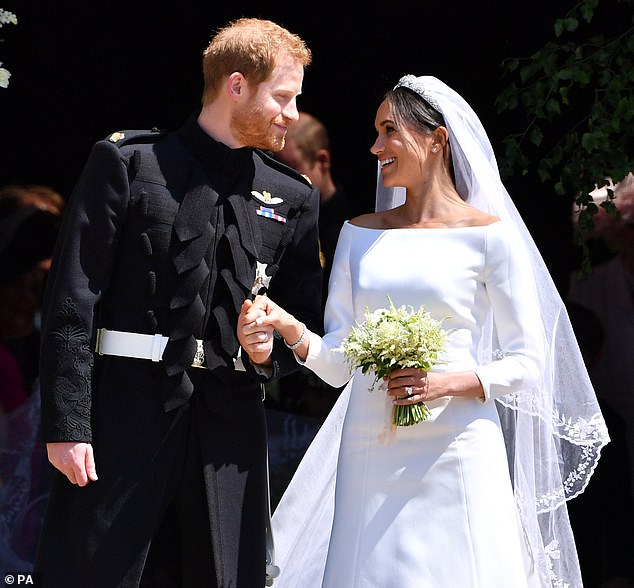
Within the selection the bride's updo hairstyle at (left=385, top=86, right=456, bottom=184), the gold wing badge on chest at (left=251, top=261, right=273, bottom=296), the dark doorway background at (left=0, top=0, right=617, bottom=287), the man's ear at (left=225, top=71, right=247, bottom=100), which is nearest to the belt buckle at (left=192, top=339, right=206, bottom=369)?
the gold wing badge on chest at (left=251, top=261, right=273, bottom=296)

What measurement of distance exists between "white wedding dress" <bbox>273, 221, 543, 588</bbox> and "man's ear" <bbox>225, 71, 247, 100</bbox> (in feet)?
1.83

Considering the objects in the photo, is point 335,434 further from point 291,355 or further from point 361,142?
point 361,142

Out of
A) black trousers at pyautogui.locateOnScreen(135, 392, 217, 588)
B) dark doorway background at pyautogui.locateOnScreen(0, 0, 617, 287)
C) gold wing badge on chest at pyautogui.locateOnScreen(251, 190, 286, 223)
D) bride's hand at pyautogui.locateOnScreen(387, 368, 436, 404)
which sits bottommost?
black trousers at pyautogui.locateOnScreen(135, 392, 217, 588)

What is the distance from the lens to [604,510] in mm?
5250

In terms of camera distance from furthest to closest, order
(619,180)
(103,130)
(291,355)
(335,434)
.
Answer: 1. (103,130)
2. (619,180)
3. (335,434)
4. (291,355)

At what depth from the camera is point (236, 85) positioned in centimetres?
→ 356

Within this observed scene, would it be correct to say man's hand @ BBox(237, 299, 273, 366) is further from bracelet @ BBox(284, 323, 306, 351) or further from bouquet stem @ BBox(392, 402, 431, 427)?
bouquet stem @ BBox(392, 402, 431, 427)

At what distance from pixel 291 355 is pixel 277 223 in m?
0.39

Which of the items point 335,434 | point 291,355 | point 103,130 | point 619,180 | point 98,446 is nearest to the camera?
point 98,446

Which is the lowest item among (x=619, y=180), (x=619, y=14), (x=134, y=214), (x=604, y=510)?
(x=604, y=510)

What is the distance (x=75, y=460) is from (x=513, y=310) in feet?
4.23

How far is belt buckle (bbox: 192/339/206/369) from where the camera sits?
3430 millimetres

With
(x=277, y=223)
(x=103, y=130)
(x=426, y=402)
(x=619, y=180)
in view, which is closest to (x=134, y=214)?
(x=277, y=223)

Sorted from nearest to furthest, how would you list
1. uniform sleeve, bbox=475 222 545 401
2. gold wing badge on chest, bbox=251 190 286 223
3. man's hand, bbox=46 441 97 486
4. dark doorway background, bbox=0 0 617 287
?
man's hand, bbox=46 441 97 486 < uniform sleeve, bbox=475 222 545 401 < gold wing badge on chest, bbox=251 190 286 223 < dark doorway background, bbox=0 0 617 287
